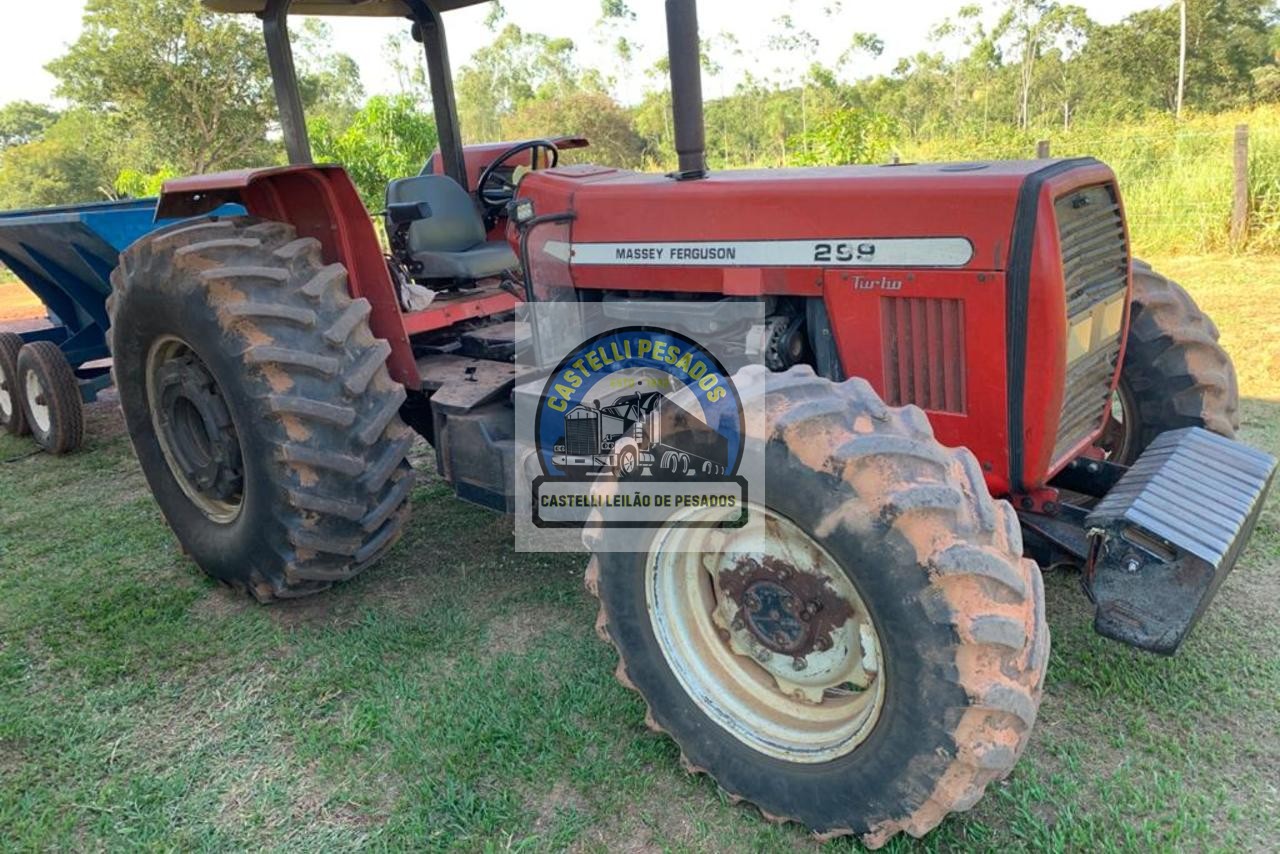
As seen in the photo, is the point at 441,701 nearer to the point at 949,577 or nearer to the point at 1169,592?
the point at 949,577

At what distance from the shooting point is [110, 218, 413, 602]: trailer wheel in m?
2.93

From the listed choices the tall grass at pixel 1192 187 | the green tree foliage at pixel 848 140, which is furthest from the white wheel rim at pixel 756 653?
the green tree foliage at pixel 848 140

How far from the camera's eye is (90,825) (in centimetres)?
233

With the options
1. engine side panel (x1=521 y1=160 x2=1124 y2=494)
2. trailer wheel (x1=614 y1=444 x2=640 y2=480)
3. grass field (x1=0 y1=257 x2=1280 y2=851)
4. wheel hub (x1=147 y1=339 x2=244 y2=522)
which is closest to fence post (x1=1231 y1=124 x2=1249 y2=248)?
grass field (x1=0 y1=257 x2=1280 y2=851)

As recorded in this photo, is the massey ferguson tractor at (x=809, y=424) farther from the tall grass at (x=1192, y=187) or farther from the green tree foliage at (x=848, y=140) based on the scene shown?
the green tree foliage at (x=848, y=140)

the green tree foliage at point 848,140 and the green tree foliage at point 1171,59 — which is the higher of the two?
the green tree foliage at point 1171,59

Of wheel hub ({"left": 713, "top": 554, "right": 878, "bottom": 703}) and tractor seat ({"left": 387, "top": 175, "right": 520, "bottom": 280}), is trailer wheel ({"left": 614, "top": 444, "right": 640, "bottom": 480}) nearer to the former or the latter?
wheel hub ({"left": 713, "top": 554, "right": 878, "bottom": 703})

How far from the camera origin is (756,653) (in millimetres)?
2322

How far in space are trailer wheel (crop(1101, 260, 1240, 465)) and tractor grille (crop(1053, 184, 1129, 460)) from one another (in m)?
0.40

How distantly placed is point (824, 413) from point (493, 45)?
60.9 meters

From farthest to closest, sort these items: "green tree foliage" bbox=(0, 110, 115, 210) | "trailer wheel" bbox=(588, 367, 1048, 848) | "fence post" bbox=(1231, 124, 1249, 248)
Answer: "green tree foliage" bbox=(0, 110, 115, 210)
"fence post" bbox=(1231, 124, 1249, 248)
"trailer wheel" bbox=(588, 367, 1048, 848)

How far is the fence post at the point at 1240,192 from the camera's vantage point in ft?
29.0

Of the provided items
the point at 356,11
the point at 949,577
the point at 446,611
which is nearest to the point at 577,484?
the point at 446,611

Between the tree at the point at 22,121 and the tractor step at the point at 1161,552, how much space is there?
5886 centimetres
